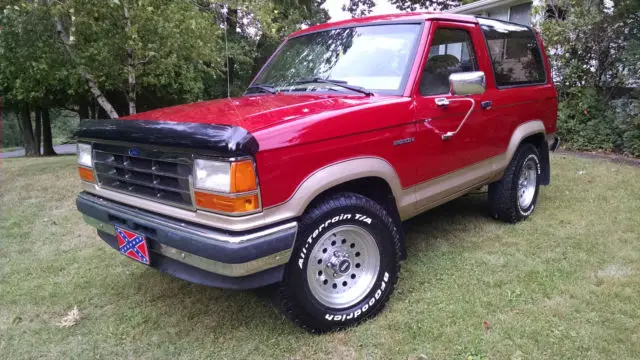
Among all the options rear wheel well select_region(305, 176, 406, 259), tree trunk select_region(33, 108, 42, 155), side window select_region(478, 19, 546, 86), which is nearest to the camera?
rear wheel well select_region(305, 176, 406, 259)

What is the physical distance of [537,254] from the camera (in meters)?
3.87

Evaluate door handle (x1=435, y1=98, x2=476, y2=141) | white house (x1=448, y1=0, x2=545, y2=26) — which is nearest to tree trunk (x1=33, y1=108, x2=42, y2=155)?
white house (x1=448, y1=0, x2=545, y2=26)

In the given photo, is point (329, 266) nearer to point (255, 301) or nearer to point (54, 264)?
point (255, 301)

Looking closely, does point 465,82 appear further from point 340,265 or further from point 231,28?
point 231,28

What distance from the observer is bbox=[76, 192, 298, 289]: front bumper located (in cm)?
227

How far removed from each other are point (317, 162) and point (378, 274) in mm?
936

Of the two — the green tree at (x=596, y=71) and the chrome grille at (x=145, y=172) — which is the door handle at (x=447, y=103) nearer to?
the chrome grille at (x=145, y=172)

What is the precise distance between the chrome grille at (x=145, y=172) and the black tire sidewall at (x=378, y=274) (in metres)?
0.69

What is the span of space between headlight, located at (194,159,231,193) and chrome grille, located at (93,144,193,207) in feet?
0.27

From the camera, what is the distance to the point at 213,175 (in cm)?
230

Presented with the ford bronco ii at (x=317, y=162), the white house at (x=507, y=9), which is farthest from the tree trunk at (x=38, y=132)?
the ford bronco ii at (x=317, y=162)

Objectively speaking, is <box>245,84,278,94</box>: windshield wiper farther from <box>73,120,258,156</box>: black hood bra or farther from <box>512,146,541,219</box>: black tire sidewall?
<box>512,146,541,219</box>: black tire sidewall

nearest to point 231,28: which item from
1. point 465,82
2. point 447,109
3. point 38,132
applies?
point 38,132

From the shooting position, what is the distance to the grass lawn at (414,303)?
2697 mm
